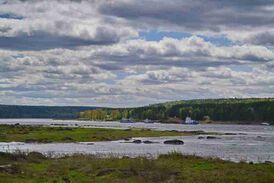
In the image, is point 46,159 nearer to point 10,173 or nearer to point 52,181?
point 10,173

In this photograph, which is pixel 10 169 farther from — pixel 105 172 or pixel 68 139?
pixel 68 139

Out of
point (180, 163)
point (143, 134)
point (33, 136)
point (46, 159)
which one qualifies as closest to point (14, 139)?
point (33, 136)

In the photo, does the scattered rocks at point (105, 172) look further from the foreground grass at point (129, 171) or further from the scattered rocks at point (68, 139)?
the scattered rocks at point (68, 139)

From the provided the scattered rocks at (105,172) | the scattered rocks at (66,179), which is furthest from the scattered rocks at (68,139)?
the scattered rocks at (66,179)

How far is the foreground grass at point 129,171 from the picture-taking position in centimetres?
3847

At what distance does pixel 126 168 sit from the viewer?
144 ft

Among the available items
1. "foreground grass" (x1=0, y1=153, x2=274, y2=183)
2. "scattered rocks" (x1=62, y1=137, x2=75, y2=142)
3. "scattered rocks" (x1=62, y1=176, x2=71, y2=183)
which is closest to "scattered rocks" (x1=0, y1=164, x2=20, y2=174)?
"foreground grass" (x1=0, y1=153, x2=274, y2=183)

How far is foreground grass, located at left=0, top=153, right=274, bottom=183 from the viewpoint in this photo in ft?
126

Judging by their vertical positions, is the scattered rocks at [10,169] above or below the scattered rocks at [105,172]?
above

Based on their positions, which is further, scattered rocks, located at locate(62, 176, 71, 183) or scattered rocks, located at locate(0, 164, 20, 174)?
scattered rocks, located at locate(0, 164, 20, 174)

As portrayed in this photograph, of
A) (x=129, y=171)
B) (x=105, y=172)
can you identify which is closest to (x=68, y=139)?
(x=105, y=172)

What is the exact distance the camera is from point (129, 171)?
139 ft

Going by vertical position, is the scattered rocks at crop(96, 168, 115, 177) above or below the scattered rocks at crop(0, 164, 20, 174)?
below

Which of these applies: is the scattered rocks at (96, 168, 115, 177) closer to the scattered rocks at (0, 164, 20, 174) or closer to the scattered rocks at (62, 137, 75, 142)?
the scattered rocks at (0, 164, 20, 174)
